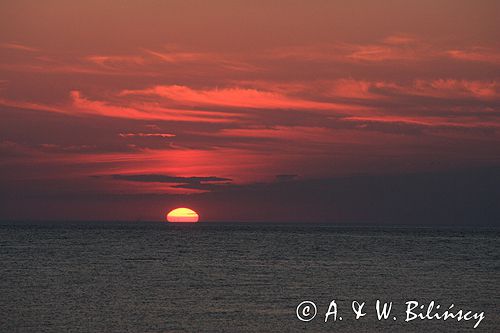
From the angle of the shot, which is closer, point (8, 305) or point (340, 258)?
point (8, 305)

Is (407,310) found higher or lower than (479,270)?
lower

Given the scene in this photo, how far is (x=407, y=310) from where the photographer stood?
163ft

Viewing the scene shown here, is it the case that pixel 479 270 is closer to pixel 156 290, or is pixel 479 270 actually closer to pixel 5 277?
pixel 156 290

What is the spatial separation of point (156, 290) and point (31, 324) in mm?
18371

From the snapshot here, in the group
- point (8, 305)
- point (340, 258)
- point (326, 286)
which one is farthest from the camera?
point (340, 258)

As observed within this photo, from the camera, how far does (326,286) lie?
62.9 m

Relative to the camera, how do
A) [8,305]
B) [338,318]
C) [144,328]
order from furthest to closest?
[8,305] → [338,318] → [144,328]

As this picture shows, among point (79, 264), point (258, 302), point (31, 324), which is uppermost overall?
point (79, 264)

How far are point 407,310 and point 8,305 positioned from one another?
78.9 ft

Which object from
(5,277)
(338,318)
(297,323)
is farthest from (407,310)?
(5,277)

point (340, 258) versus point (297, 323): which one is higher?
point (340, 258)

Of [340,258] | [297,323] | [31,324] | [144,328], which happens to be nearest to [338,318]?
[297,323]

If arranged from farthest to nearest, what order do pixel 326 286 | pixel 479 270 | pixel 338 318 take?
pixel 479 270 < pixel 326 286 < pixel 338 318

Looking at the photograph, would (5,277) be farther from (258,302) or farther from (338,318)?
(338,318)
